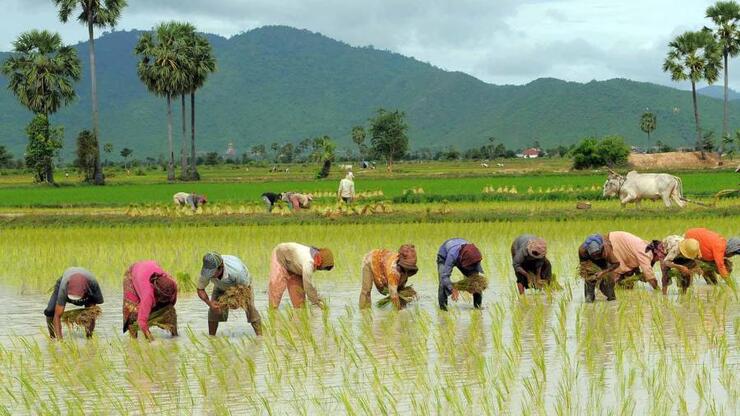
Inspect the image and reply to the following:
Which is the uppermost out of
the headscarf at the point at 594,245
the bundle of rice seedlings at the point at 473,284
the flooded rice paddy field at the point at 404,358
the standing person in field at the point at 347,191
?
the headscarf at the point at 594,245

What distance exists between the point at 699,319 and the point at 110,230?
16.0 meters

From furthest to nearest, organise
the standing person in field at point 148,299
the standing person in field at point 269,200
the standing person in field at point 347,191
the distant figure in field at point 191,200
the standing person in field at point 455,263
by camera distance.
A: the distant figure in field at point 191,200 < the standing person in field at point 269,200 < the standing person in field at point 347,191 < the standing person in field at point 455,263 < the standing person in field at point 148,299

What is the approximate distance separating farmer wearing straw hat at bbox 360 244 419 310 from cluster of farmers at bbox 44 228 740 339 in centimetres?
1

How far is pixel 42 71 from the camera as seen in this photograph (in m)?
64.1

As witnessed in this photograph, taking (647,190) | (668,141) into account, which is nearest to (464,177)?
(647,190)

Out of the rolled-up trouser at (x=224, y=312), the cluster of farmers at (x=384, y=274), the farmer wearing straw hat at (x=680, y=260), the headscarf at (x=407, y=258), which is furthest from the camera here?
the farmer wearing straw hat at (x=680, y=260)

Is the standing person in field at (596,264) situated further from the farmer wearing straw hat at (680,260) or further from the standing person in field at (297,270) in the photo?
the standing person in field at (297,270)

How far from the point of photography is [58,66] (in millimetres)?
64188

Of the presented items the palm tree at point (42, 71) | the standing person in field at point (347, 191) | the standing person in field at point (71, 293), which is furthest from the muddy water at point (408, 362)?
the palm tree at point (42, 71)

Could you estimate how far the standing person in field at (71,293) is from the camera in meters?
9.77

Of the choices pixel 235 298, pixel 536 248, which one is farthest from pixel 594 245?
pixel 235 298

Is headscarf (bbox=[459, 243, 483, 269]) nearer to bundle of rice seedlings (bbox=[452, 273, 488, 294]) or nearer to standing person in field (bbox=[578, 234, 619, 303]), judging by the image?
bundle of rice seedlings (bbox=[452, 273, 488, 294])

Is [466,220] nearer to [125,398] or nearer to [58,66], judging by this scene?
[125,398]

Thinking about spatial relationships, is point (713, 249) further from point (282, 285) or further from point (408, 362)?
point (408, 362)
